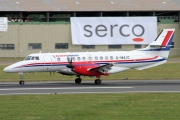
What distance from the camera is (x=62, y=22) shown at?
77.1 m

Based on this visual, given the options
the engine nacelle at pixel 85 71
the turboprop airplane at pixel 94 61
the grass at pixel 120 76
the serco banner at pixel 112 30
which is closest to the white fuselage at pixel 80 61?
the turboprop airplane at pixel 94 61

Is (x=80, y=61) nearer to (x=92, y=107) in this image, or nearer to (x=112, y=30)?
(x=92, y=107)

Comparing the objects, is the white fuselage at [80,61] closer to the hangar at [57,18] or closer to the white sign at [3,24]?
the white sign at [3,24]

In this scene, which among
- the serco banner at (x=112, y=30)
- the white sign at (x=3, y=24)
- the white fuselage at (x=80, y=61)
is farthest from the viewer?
the serco banner at (x=112, y=30)

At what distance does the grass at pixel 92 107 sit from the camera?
2272 cm

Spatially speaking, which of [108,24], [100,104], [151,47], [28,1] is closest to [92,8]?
[108,24]

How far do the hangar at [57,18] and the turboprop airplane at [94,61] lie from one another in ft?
114

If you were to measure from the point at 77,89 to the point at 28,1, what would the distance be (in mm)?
46809

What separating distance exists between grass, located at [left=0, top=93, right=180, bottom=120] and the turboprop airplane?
8.06m

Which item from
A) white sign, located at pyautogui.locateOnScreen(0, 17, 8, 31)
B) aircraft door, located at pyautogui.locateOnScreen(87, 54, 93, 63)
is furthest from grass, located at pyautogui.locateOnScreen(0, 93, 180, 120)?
white sign, located at pyautogui.locateOnScreen(0, 17, 8, 31)

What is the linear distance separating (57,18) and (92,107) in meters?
55.9

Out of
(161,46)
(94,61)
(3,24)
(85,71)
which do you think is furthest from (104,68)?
(3,24)

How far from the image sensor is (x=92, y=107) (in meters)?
25.5

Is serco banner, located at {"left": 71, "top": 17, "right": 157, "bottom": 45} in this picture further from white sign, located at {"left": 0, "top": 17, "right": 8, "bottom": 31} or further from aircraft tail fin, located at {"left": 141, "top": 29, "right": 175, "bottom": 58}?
aircraft tail fin, located at {"left": 141, "top": 29, "right": 175, "bottom": 58}
